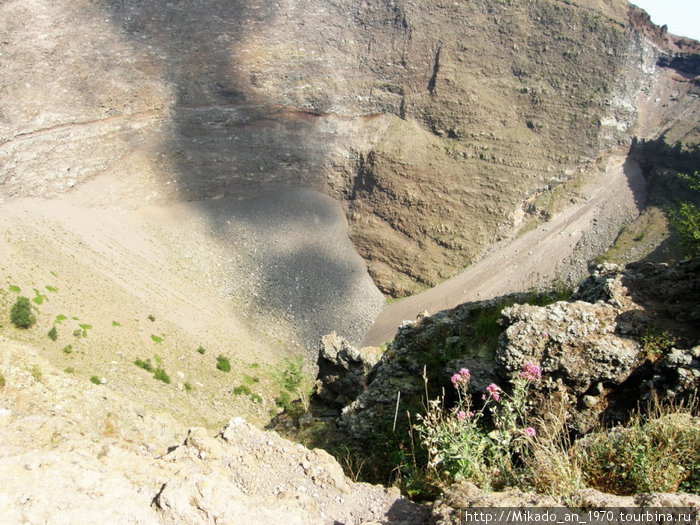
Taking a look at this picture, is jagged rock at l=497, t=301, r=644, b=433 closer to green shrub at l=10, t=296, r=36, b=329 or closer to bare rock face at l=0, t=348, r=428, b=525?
bare rock face at l=0, t=348, r=428, b=525

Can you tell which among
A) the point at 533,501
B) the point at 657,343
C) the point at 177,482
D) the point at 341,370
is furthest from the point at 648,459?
the point at 341,370

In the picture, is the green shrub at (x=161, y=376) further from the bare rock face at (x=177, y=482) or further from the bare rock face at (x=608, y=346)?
the bare rock face at (x=608, y=346)

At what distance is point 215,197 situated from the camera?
148 ft

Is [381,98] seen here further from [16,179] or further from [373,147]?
[16,179]

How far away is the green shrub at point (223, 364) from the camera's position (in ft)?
97.3

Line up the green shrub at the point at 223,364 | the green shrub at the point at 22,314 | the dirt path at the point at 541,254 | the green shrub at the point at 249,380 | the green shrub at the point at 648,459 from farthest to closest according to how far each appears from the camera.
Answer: the dirt path at the point at 541,254 < the green shrub at the point at 223,364 < the green shrub at the point at 249,380 < the green shrub at the point at 22,314 < the green shrub at the point at 648,459

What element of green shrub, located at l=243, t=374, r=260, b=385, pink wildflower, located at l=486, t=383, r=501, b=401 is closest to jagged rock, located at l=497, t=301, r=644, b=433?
pink wildflower, located at l=486, t=383, r=501, b=401

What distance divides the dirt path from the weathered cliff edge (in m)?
1.58

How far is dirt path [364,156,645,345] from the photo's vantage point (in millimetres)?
Answer: 41969

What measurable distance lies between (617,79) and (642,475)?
52.6 metres

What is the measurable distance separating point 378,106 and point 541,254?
20745mm

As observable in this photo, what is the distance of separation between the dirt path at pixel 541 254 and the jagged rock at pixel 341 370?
61.5 ft

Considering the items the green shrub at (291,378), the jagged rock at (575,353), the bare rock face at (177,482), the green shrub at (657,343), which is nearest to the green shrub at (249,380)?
the green shrub at (291,378)

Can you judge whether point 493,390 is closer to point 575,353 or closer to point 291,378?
point 575,353
